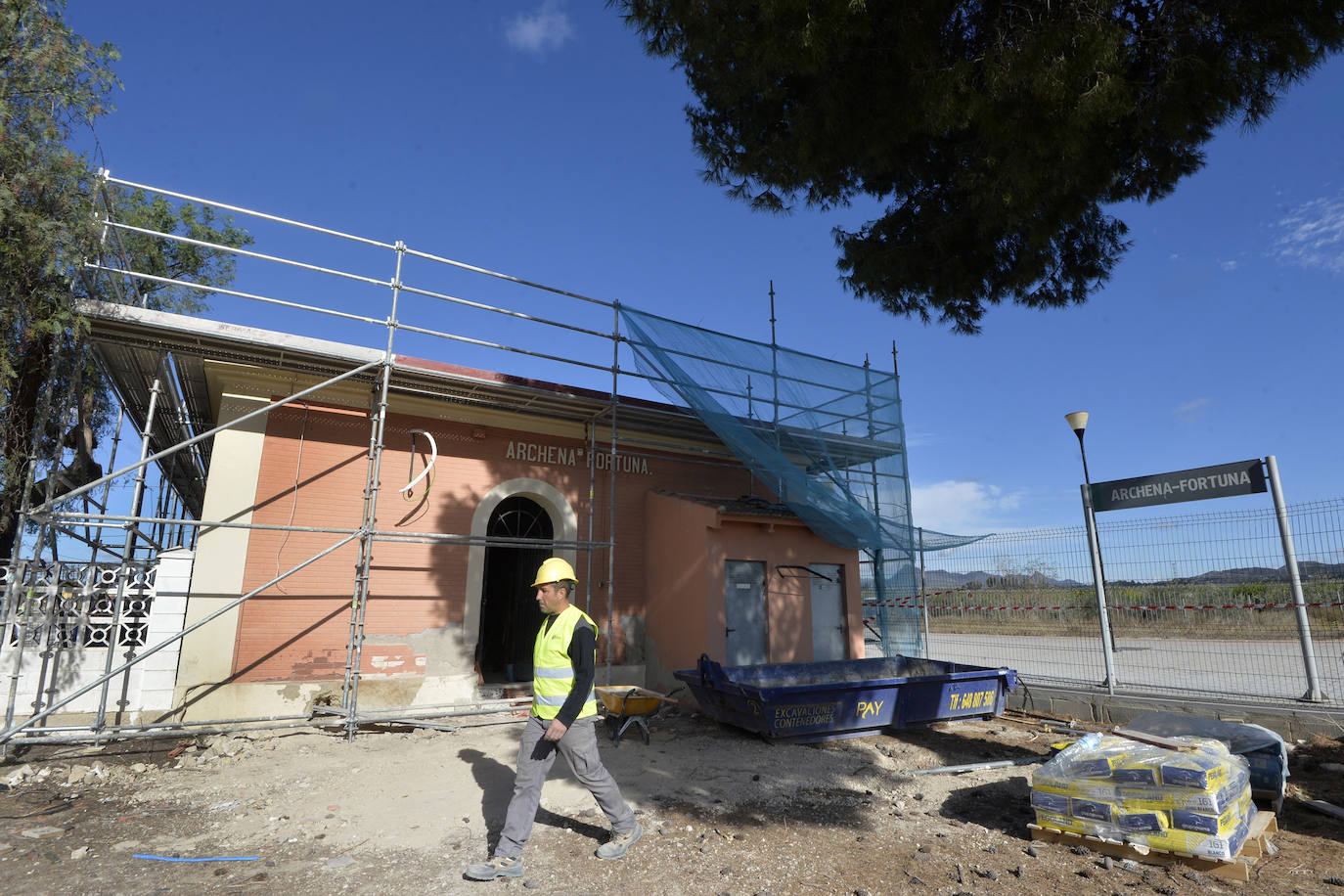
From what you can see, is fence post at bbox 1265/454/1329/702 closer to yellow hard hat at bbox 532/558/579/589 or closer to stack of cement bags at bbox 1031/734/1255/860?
stack of cement bags at bbox 1031/734/1255/860

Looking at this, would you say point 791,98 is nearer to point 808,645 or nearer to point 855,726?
point 855,726

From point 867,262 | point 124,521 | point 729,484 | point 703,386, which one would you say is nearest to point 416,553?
point 124,521

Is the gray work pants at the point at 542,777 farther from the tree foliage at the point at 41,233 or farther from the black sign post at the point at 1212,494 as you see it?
the black sign post at the point at 1212,494

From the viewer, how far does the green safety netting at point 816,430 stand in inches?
356

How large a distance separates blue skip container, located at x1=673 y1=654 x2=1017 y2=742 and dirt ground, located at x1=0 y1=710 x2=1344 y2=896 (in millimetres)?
332

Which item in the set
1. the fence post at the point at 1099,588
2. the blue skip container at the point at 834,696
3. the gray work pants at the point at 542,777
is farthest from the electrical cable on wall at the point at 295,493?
the fence post at the point at 1099,588

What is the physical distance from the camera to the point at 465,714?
8.59m

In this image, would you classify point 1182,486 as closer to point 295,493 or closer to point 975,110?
point 975,110

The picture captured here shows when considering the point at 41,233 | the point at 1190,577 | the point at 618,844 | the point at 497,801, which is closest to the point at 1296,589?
the point at 1190,577

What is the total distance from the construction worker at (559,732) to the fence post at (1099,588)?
25.4 feet

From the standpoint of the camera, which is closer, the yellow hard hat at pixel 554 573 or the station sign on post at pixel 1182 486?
the yellow hard hat at pixel 554 573

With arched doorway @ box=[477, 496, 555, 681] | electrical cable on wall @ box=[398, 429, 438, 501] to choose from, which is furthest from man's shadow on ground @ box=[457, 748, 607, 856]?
arched doorway @ box=[477, 496, 555, 681]

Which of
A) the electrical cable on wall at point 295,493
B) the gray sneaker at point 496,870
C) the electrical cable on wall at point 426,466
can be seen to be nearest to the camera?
the gray sneaker at point 496,870

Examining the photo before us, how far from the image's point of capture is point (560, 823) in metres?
5.24
